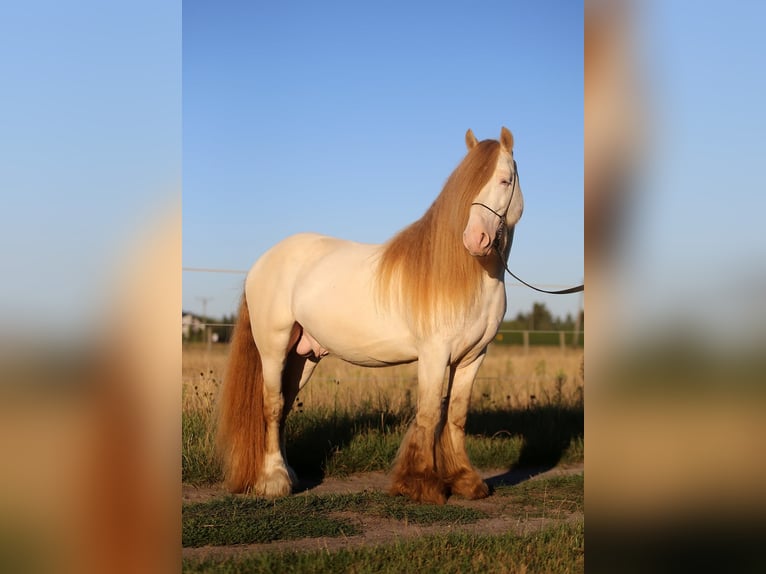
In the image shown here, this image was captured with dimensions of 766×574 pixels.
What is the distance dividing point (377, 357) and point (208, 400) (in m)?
2.01

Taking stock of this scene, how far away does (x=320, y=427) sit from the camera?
20.4 ft

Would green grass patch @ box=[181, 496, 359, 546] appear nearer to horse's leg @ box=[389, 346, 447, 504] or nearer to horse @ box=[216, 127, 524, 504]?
horse @ box=[216, 127, 524, 504]

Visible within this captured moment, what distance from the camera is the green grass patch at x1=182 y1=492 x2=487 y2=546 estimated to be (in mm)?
3498

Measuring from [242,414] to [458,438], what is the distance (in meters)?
1.54

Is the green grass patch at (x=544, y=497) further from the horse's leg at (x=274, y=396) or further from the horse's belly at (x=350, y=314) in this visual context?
the horse's leg at (x=274, y=396)

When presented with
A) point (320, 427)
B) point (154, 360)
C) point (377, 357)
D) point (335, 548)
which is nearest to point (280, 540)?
point (335, 548)

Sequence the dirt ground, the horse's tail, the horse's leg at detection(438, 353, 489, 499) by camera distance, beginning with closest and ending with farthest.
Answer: the dirt ground → the horse's leg at detection(438, 353, 489, 499) → the horse's tail

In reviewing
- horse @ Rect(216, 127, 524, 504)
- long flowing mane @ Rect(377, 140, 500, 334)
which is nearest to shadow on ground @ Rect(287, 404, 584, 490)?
horse @ Rect(216, 127, 524, 504)

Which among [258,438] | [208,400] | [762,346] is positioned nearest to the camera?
[762,346]

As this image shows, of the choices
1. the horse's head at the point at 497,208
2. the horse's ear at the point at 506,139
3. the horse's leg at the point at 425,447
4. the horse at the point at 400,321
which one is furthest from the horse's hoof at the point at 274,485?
the horse's ear at the point at 506,139

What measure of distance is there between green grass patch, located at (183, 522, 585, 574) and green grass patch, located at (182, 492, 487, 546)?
1.68 ft

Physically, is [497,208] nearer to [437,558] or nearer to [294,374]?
[437,558]

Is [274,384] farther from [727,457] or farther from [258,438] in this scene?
[727,457]

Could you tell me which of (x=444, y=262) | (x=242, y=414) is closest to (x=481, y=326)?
(x=444, y=262)
